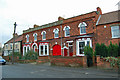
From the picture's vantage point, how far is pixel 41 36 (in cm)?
2416

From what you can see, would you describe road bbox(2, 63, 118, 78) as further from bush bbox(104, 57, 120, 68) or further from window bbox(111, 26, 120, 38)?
window bbox(111, 26, 120, 38)

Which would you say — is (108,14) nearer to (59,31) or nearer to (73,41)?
(73,41)

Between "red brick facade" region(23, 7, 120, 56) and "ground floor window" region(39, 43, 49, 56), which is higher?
"red brick facade" region(23, 7, 120, 56)

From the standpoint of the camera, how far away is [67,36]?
1981 cm

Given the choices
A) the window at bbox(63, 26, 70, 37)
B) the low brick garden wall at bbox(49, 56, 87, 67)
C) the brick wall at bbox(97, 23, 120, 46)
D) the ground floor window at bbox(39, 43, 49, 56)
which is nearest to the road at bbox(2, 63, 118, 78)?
the low brick garden wall at bbox(49, 56, 87, 67)

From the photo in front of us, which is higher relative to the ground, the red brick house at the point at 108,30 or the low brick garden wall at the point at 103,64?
the red brick house at the point at 108,30

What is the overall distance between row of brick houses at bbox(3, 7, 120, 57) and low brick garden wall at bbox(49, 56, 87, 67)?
440cm

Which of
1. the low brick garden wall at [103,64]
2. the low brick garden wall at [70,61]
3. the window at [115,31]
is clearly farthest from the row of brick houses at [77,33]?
the low brick garden wall at [103,64]

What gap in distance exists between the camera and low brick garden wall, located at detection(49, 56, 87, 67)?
1251 cm

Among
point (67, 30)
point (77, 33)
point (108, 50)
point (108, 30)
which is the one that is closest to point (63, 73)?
point (108, 50)

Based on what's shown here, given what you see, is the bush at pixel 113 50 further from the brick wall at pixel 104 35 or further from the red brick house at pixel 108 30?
the brick wall at pixel 104 35

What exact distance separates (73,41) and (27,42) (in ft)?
45.7

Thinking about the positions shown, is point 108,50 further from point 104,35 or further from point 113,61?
point 104,35

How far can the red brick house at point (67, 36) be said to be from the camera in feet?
56.9
